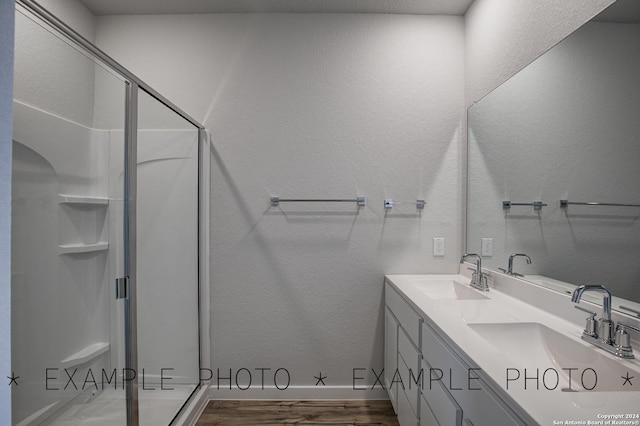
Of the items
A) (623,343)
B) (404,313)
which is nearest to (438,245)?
(404,313)

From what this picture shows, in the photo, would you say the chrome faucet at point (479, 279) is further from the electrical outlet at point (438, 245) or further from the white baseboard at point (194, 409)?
the white baseboard at point (194, 409)

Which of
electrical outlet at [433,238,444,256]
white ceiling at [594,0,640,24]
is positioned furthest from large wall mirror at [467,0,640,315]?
electrical outlet at [433,238,444,256]

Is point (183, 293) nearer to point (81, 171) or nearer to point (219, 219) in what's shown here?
point (219, 219)

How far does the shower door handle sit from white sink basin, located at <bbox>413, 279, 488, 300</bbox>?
5.27 feet

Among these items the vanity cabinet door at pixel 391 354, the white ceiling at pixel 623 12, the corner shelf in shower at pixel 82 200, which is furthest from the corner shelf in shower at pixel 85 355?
the white ceiling at pixel 623 12

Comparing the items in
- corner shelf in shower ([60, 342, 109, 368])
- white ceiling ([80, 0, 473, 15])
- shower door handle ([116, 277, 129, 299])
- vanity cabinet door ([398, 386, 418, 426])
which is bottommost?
vanity cabinet door ([398, 386, 418, 426])

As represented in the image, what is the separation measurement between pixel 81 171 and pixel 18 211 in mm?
286

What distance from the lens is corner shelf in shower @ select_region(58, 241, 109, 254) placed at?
1264mm

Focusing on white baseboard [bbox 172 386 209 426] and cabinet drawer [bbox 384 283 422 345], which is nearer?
cabinet drawer [bbox 384 283 422 345]

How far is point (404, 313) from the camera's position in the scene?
1780 mm

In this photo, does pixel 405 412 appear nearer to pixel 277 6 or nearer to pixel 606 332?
pixel 606 332

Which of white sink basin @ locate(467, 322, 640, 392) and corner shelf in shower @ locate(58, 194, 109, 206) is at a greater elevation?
corner shelf in shower @ locate(58, 194, 109, 206)

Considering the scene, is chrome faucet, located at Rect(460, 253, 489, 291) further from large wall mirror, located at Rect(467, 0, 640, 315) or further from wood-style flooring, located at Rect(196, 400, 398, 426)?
wood-style flooring, located at Rect(196, 400, 398, 426)

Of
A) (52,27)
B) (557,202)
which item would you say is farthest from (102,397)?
(557,202)
